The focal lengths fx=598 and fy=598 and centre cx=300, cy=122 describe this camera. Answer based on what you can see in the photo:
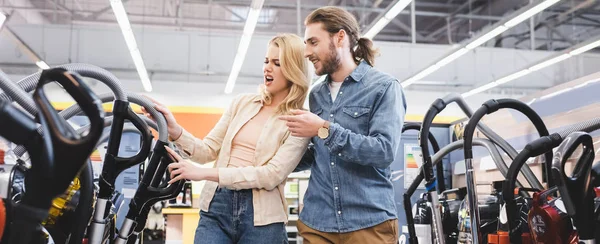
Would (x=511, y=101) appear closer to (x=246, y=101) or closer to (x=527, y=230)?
(x=527, y=230)

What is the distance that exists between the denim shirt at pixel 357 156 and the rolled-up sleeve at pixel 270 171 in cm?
9

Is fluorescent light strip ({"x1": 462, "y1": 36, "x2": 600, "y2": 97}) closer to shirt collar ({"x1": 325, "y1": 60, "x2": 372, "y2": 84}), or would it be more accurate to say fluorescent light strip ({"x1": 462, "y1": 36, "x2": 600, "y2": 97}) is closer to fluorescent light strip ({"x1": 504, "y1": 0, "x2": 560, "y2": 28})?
fluorescent light strip ({"x1": 504, "y1": 0, "x2": 560, "y2": 28})

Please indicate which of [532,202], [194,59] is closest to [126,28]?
[194,59]

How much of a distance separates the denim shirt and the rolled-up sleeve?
9 centimetres

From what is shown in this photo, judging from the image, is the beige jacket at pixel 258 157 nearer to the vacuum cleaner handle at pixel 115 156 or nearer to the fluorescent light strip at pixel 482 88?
the vacuum cleaner handle at pixel 115 156

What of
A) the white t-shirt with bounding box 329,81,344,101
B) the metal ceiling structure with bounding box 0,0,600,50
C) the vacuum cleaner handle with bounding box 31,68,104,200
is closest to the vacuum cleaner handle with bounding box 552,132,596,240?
the white t-shirt with bounding box 329,81,344,101

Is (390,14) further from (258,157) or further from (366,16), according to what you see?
(258,157)

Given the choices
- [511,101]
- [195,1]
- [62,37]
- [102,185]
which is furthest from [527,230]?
[62,37]

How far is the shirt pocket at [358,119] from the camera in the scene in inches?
87.4

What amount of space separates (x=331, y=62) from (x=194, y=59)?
12.3m

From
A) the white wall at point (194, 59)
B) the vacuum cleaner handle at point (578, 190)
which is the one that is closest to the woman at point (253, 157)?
the vacuum cleaner handle at point (578, 190)

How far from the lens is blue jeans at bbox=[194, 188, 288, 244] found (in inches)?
85.4

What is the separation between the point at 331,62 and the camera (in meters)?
2.31

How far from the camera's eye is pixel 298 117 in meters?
2.05
